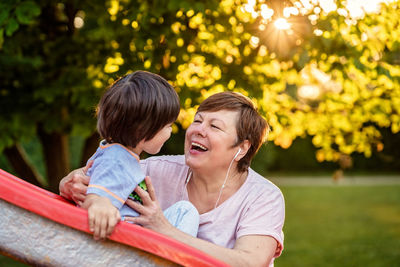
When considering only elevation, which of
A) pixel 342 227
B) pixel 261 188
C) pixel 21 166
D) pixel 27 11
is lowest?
pixel 342 227

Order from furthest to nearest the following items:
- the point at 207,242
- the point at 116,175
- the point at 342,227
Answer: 1. the point at 342,227
2. the point at 207,242
3. the point at 116,175

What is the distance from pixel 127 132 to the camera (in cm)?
192

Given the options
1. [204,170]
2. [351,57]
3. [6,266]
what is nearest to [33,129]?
[204,170]

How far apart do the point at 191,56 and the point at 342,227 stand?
7406mm

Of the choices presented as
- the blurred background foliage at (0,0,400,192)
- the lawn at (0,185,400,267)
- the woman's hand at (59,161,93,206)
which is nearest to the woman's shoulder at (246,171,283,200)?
the woman's hand at (59,161,93,206)

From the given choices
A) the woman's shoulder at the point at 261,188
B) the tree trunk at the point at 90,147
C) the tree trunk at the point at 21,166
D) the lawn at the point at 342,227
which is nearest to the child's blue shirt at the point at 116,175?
the woman's shoulder at the point at 261,188

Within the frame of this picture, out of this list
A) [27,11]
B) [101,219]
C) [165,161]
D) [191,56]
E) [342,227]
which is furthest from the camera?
[342,227]

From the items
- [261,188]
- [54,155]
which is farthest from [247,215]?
[54,155]

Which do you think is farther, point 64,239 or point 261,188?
point 261,188

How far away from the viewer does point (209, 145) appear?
2.43m

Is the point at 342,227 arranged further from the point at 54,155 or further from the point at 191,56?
the point at 191,56

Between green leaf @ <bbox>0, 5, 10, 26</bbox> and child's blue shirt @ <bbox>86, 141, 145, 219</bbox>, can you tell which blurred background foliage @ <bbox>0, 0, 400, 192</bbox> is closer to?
green leaf @ <bbox>0, 5, 10, 26</bbox>

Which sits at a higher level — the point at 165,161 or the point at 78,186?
the point at 78,186

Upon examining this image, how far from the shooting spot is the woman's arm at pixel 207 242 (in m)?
1.96
